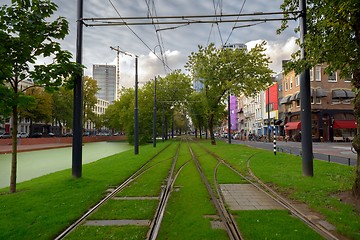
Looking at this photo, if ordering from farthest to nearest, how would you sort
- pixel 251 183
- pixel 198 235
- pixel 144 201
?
pixel 251 183 → pixel 144 201 → pixel 198 235

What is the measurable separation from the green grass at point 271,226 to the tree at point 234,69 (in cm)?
2517

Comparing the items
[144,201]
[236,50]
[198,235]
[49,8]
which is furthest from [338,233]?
[236,50]

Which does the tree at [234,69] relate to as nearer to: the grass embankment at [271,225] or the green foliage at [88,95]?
the grass embankment at [271,225]

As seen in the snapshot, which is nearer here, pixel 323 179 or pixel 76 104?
pixel 323 179

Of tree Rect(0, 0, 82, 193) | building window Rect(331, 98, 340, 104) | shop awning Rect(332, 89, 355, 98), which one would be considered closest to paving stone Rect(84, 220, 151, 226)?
tree Rect(0, 0, 82, 193)

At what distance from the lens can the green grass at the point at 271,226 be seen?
205 inches

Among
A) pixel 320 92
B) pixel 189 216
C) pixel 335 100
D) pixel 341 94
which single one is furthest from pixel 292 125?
pixel 189 216

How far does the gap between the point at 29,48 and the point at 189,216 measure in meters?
6.81

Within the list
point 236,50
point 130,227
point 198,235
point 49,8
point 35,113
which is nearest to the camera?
point 198,235

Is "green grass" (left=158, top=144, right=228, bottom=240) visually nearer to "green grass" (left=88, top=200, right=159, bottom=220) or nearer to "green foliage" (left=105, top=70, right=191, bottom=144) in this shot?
"green grass" (left=88, top=200, right=159, bottom=220)

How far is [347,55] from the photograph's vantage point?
8.31 meters

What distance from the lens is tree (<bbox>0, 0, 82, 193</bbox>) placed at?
8656 millimetres

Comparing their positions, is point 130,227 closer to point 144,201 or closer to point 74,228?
point 74,228

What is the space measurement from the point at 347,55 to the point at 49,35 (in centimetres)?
897
